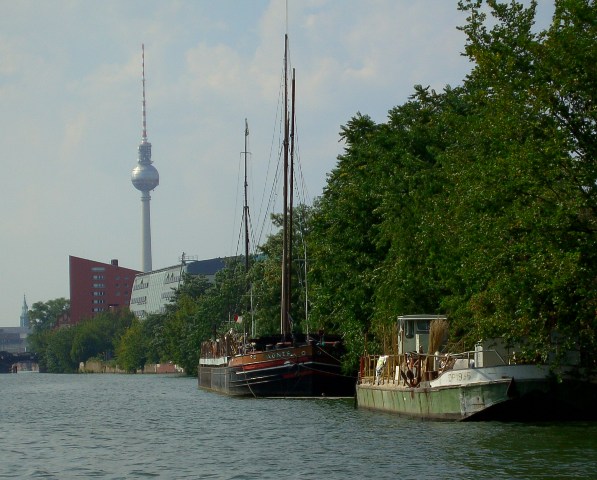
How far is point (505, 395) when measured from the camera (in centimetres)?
4456

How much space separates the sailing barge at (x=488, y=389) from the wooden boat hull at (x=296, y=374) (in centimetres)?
2134

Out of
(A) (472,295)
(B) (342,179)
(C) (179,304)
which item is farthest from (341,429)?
(C) (179,304)

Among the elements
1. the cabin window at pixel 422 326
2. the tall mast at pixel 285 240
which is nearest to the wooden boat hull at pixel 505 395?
the cabin window at pixel 422 326

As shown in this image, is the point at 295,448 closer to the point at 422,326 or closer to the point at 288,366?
the point at 422,326

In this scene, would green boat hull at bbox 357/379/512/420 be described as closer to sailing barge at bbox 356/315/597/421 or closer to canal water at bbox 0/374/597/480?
sailing barge at bbox 356/315/597/421

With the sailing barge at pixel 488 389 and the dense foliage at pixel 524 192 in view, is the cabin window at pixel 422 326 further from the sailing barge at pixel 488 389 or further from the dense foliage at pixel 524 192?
the sailing barge at pixel 488 389

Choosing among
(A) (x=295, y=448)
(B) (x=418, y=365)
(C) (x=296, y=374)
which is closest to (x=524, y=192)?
(B) (x=418, y=365)

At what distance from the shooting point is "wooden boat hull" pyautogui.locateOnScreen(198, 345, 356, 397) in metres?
73.4

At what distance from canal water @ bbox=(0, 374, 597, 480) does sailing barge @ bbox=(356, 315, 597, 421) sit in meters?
0.52

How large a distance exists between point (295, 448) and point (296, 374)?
3280 cm

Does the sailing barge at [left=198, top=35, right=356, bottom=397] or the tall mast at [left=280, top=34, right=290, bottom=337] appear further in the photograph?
the tall mast at [left=280, top=34, right=290, bottom=337]

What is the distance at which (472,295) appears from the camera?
162 feet

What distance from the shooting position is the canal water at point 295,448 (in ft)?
113

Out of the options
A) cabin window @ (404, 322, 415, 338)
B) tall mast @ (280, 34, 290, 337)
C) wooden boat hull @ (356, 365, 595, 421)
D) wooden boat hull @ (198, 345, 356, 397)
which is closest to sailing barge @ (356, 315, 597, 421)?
wooden boat hull @ (356, 365, 595, 421)
